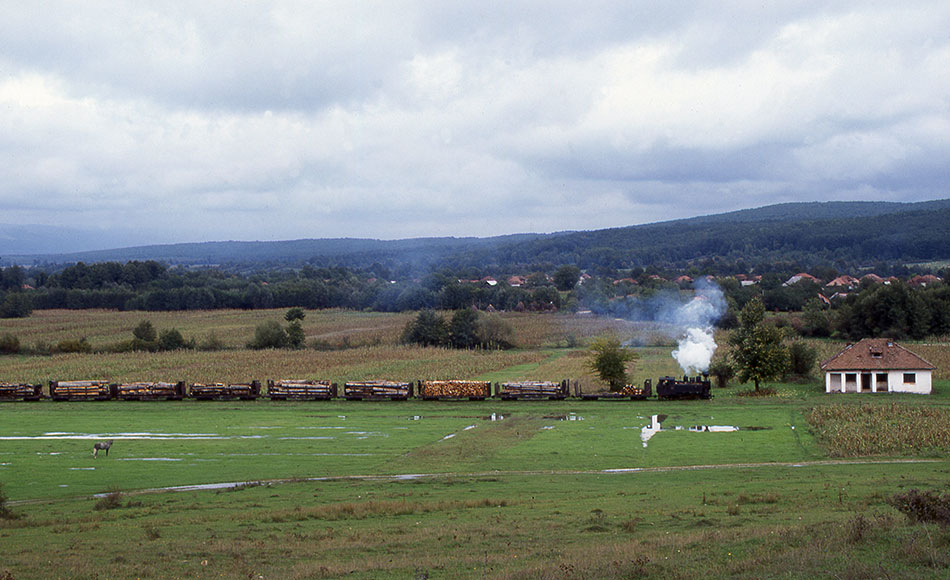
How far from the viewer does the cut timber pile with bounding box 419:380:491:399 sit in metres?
46.3

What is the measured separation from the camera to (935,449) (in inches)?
1067

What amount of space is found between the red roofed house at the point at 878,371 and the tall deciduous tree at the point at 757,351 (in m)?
2.57

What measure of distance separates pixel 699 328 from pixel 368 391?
133 ft

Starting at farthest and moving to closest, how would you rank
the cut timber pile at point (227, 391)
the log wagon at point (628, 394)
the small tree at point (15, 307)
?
the small tree at point (15, 307), the cut timber pile at point (227, 391), the log wagon at point (628, 394)

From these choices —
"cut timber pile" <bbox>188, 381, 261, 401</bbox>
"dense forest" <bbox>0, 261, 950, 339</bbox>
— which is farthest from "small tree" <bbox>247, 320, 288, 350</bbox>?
"dense forest" <bbox>0, 261, 950, 339</bbox>

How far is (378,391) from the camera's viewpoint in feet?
153

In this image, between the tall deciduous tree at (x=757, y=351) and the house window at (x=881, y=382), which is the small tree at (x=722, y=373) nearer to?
the tall deciduous tree at (x=757, y=351)

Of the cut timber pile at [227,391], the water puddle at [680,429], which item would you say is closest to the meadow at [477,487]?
the water puddle at [680,429]

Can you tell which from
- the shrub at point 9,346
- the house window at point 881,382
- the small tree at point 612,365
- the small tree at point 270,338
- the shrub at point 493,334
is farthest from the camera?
the shrub at point 493,334

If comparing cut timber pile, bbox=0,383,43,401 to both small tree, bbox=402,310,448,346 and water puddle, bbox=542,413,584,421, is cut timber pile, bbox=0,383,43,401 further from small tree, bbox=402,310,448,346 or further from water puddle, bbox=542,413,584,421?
small tree, bbox=402,310,448,346

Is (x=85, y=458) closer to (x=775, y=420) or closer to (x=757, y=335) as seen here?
(x=775, y=420)

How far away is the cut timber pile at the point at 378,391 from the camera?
46.6 m

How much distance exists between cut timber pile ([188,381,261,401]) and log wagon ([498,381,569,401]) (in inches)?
559

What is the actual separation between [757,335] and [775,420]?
11919 millimetres
